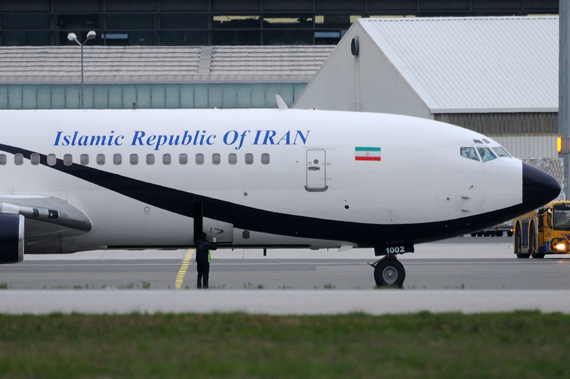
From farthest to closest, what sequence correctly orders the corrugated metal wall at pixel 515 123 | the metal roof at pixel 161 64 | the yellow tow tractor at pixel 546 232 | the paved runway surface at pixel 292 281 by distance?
the metal roof at pixel 161 64
the corrugated metal wall at pixel 515 123
the yellow tow tractor at pixel 546 232
the paved runway surface at pixel 292 281

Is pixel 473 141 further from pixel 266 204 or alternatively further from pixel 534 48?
pixel 534 48

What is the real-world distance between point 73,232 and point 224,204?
305 centimetres

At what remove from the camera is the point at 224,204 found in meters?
17.5

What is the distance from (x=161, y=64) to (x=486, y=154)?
2702 inches

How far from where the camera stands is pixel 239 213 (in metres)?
17.5

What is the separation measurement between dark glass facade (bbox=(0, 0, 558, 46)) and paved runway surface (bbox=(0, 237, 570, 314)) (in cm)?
5733

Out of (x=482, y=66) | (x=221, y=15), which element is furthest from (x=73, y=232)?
(x=221, y=15)

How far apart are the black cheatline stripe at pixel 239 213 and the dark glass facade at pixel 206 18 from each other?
254 feet

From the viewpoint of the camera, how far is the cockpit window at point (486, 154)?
17641 millimetres

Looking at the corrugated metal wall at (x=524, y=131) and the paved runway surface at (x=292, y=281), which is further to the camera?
the corrugated metal wall at (x=524, y=131)

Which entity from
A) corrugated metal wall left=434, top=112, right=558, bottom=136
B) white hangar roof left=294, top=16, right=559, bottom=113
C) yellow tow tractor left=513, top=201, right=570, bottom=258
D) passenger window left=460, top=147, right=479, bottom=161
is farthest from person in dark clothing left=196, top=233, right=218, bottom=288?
corrugated metal wall left=434, top=112, right=558, bottom=136

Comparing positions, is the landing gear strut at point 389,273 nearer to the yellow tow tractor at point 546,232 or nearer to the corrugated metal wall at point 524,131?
the yellow tow tractor at point 546,232

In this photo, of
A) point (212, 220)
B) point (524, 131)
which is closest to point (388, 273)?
point (212, 220)

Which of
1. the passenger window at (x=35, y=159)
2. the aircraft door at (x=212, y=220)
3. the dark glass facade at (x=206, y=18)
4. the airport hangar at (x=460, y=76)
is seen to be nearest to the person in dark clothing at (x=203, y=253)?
the aircraft door at (x=212, y=220)
